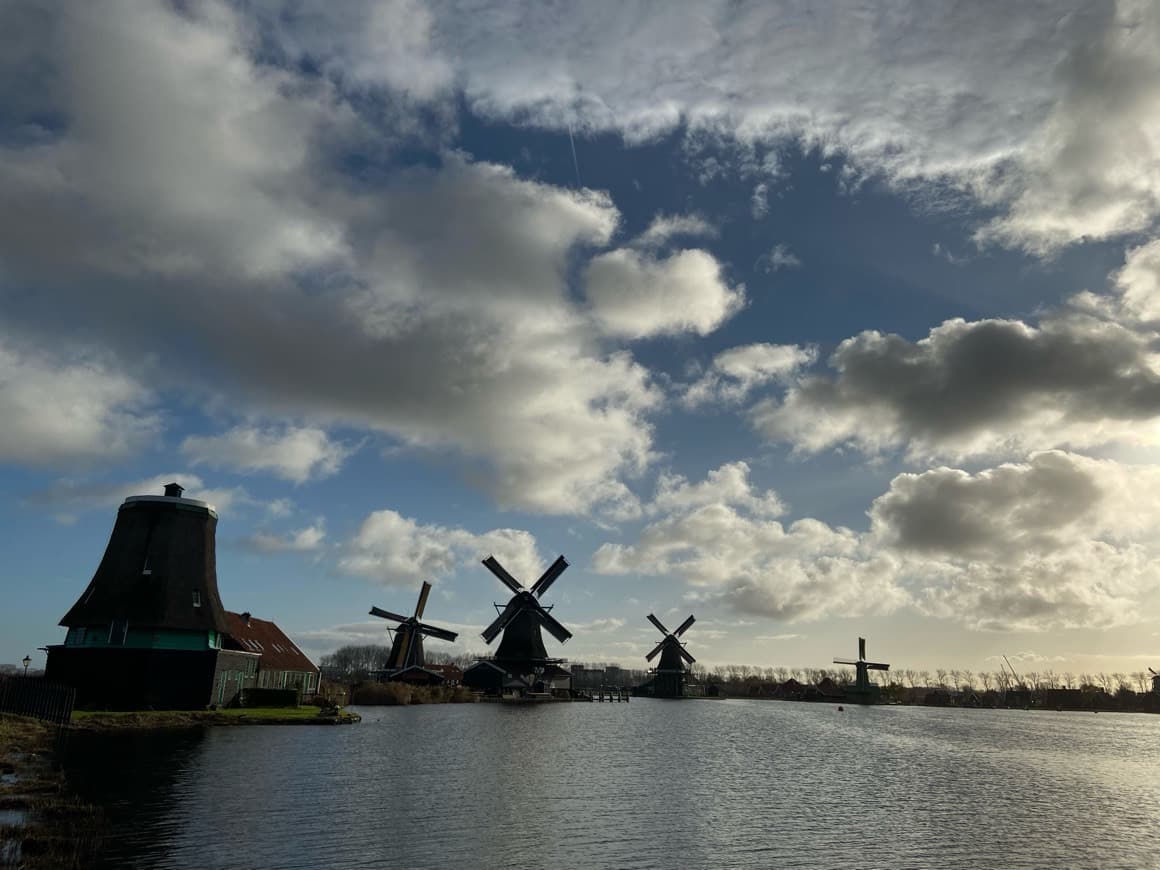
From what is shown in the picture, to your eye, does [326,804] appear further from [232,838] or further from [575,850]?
[575,850]

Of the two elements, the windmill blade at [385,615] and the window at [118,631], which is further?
the windmill blade at [385,615]

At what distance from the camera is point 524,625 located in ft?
322

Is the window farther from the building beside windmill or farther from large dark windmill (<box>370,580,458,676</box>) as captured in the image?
large dark windmill (<box>370,580,458,676</box>)

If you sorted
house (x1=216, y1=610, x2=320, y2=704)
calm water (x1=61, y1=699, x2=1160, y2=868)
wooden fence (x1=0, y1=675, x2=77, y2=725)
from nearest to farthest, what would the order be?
1. calm water (x1=61, y1=699, x2=1160, y2=868)
2. wooden fence (x1=0, y1=675, x2=77, y2=725)
3. house (x1=216, y1=610, x2=320, y2=704)

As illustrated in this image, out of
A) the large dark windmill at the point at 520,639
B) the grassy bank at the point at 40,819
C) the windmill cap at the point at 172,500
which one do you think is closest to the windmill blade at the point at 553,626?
the large dark windmill at the point at 520,639

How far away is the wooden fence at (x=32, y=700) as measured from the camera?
3669 centimetres

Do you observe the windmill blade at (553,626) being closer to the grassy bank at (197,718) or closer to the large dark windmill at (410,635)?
the large dark windmill at (410,635)

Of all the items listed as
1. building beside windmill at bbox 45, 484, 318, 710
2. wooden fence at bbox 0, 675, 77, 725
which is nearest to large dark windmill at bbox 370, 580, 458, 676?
building beside windmill at bbox 45, 484, 318, 710

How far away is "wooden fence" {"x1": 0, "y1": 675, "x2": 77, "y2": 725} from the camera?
36688 millimetres

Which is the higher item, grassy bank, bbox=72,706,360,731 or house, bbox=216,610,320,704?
house, bbox=216,610,320,704

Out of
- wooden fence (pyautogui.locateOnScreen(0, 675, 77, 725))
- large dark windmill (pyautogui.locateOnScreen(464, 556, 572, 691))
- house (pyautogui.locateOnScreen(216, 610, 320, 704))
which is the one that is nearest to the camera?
wooden fence (pyautogui.locateOnScreen(0, 675, 77, 725))

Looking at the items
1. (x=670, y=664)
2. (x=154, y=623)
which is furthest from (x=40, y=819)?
(x=670, y=664)

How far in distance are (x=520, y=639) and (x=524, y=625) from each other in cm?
180

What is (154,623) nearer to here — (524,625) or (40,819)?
(40,819)
